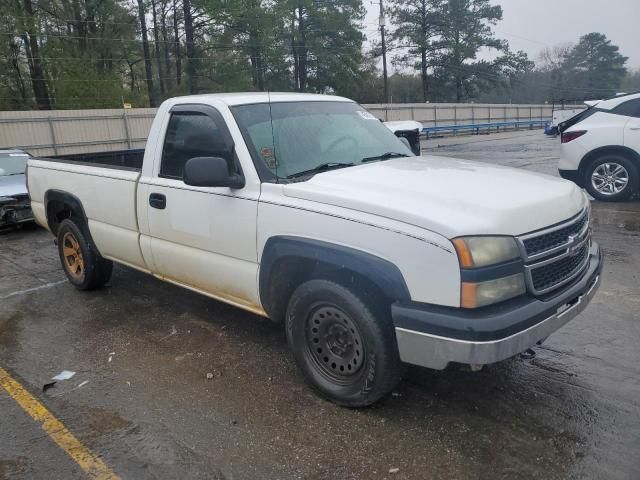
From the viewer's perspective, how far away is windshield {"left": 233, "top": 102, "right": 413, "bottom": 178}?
383 cm

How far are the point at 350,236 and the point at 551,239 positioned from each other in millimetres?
1120

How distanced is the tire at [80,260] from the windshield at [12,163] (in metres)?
5.33

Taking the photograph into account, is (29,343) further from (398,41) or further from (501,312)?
(398,41)

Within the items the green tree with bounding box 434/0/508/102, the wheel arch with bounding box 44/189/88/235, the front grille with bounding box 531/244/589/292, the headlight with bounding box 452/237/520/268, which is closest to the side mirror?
the headlight with bounding box 452/237/520/268

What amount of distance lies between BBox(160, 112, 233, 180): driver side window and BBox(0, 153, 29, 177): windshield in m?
7.40

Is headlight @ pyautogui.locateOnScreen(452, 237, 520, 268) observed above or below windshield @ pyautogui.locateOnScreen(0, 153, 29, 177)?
below

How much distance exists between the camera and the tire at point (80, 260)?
5652 millimetres

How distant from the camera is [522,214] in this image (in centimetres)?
297

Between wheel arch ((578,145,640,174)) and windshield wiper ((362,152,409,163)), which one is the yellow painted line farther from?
Result: wheel arch ((578,145,640,174))

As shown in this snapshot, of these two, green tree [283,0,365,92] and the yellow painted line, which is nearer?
the yellow painted line

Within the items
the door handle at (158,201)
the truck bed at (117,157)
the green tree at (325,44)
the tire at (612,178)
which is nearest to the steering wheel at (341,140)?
the door handle at (158,201)

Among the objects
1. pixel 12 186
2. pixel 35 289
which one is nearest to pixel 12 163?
pixel 12 186

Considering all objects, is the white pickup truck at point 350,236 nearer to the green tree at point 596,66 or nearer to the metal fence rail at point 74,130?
the metal fence rail at point 74,130

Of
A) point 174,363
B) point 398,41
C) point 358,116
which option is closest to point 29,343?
point 174,363
